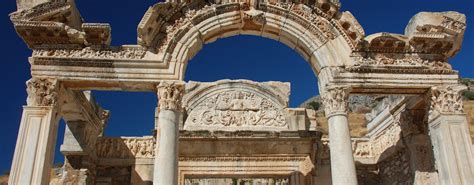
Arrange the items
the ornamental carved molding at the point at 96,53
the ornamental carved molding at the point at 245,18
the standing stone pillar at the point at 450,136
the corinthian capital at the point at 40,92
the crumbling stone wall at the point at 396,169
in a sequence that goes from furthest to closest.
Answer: the crumbling stone wall at the point at 396,169
the ornamental carved molding at the point at 245,18
the ornamental carved molding at the point at 96,53
the standing stone pillar at the point at 450,136
the corinthian capital at the point at 40,92

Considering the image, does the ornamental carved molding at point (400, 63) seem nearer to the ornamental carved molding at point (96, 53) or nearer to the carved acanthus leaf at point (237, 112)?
the carved acanthus leaf at point (237, 112)

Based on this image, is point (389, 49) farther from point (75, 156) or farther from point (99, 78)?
point (75, 156)

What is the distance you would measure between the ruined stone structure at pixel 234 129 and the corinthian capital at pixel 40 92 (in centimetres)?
2

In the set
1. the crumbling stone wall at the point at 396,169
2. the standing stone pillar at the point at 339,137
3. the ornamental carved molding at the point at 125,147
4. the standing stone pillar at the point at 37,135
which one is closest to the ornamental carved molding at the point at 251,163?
the ornamental carved molding at the point at 125,147

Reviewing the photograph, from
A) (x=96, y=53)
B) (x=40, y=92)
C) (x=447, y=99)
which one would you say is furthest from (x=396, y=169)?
(x=40, y=92)

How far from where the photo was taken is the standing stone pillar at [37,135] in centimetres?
866

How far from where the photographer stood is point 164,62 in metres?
9.91

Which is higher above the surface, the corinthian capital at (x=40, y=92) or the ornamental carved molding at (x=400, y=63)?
the ornamental carved molding at (x=400, y=63)

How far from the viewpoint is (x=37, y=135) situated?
905cm

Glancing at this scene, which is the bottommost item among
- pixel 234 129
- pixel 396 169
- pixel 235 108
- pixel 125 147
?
pixel 396 169

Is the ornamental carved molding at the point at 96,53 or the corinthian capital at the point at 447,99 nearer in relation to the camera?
the ornamental carved molding at the point at 96,53

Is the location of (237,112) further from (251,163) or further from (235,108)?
(251,163)

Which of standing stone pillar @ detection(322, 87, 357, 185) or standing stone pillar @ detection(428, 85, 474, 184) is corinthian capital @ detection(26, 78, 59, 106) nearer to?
standing stone pillar @ detection(322, 87, 357, 185)

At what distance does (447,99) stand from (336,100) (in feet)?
8.56
